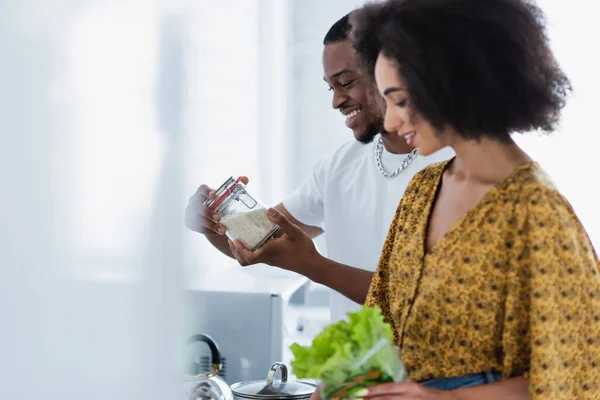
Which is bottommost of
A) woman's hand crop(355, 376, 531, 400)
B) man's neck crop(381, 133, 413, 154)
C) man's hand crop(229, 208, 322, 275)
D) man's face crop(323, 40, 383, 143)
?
woman's hand crop(355, 376, 531, 400)

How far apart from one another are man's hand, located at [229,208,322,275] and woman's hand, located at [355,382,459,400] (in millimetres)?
440

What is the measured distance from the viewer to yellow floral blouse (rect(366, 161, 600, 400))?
80 centimetres

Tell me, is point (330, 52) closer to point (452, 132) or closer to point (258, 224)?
point (258, 224)

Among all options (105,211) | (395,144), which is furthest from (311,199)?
(105,211)

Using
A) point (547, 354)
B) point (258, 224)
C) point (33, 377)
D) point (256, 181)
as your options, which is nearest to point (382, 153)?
point (258, 224)

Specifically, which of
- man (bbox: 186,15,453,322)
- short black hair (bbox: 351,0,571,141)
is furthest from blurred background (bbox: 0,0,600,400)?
man (bbox: 186,15,453,322)

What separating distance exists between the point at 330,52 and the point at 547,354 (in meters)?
0.76

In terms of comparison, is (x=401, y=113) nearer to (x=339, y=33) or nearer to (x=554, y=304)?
(x=554, y=304)

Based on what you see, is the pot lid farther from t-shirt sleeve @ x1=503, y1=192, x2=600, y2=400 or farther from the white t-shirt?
t-shirt sleeve @ x1=503, y1=192, x2=600, y2=400

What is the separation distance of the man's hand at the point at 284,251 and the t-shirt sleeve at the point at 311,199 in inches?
12.5

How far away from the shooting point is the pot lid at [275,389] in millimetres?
1264

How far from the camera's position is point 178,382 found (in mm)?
1156

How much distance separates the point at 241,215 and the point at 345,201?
0.36 meters

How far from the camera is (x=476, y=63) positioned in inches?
32.4
